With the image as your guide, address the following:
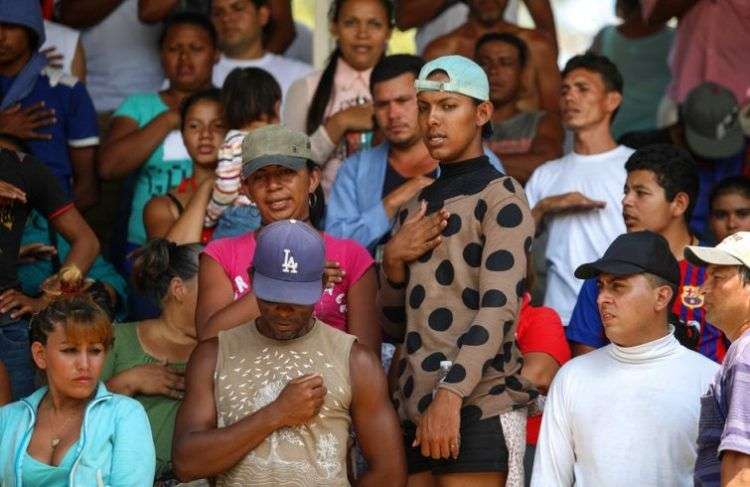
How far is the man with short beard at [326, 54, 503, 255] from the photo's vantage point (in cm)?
648

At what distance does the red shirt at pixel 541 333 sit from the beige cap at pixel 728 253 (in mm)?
1307

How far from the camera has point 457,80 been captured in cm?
537

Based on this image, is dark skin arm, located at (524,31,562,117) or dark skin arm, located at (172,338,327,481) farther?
dark skin arm, located at (524,31,562,117)

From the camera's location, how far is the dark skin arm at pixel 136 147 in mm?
7711

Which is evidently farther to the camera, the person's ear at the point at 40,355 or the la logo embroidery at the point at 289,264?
the person's ear at the point at 40,355

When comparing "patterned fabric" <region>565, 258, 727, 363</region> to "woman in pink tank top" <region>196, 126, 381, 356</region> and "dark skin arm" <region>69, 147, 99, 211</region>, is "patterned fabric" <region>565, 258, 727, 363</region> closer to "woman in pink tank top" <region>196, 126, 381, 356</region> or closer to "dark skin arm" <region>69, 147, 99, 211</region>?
"woman in pink tank top" <region>196, 126, 381, 356</region>

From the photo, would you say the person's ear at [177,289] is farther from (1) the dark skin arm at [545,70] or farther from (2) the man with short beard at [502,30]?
(1) the dark skin arm at [545,70]

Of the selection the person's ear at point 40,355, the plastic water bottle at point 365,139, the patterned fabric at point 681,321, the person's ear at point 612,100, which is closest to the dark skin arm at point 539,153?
the person's ear at point 612,100

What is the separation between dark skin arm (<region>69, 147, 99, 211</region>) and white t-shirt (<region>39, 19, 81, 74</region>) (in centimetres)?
73

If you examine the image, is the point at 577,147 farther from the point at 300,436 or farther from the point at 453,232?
the point at 300,436

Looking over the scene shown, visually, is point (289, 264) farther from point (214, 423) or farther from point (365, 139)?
point (365, 139)

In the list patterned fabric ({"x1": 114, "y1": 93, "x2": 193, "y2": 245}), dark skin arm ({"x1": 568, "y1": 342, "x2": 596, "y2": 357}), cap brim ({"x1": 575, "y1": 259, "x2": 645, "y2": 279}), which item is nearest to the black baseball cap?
cap brim ({"x1": 575, "y1": 259, "x2": 645, "y2": 279})

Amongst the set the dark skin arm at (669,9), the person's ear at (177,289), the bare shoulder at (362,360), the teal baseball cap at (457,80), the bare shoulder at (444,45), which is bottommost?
the bare shoulder at (362,360)

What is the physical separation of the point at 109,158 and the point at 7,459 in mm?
2932
